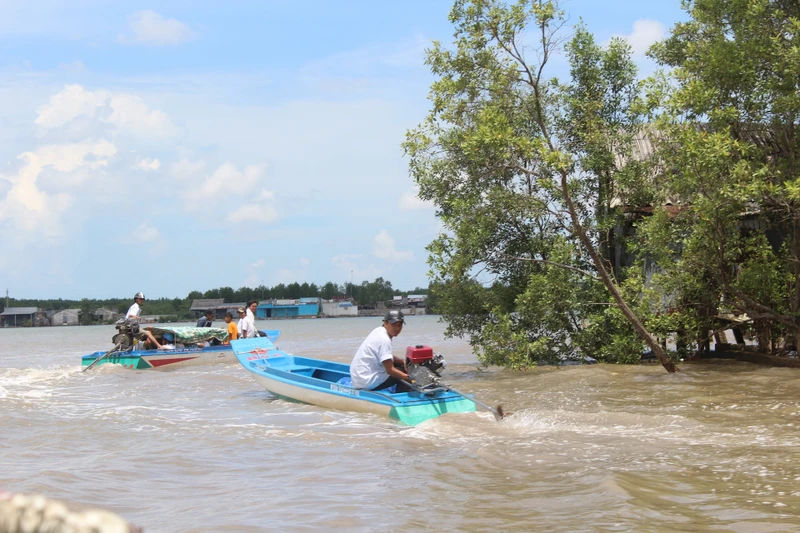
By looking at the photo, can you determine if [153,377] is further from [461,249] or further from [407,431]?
[407,431]

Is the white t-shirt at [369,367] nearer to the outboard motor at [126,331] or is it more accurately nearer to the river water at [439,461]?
the river water at [439,461]

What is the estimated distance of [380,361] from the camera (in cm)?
1108

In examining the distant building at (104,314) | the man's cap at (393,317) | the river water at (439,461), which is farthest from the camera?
the distant building at (104,314)

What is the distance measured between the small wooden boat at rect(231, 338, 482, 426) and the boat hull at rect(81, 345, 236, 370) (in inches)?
265

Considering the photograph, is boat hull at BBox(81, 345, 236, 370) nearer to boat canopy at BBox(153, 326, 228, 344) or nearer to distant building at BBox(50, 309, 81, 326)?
boat canopy at BBox(153, 326, 228, 344)

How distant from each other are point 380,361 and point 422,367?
2.30ft

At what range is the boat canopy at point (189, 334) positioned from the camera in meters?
22.2

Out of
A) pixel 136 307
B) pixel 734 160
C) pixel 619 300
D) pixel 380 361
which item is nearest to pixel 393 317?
pixel 380 361

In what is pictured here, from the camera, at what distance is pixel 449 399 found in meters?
10.6

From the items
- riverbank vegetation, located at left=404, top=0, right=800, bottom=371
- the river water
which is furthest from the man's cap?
riverbank vegetation, located at left=404, top=0, right=800, bottom=371

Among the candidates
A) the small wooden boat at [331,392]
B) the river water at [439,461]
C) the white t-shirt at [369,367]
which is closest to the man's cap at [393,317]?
the white t-shirt at [369,367]

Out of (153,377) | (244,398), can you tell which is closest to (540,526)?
(244,398)

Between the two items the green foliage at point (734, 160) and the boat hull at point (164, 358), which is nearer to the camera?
the green foliage at point (734, 160)

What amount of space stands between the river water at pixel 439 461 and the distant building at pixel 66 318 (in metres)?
90.0
